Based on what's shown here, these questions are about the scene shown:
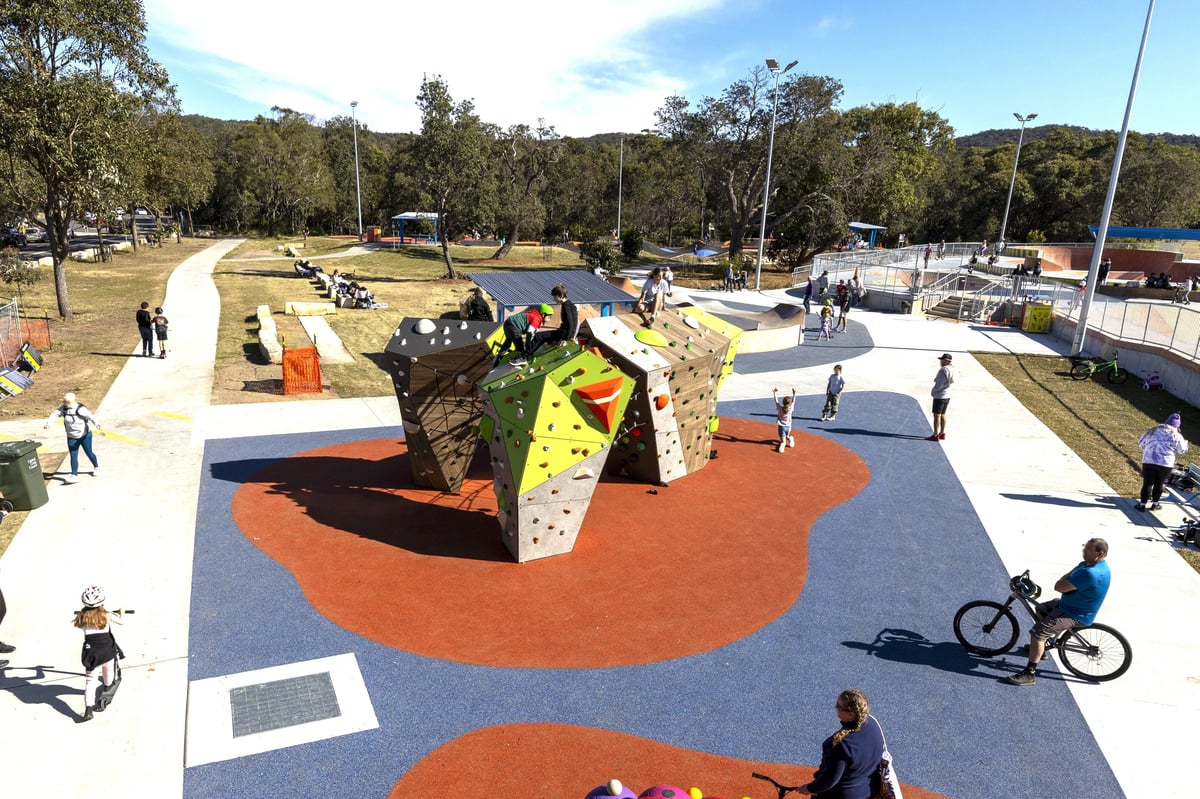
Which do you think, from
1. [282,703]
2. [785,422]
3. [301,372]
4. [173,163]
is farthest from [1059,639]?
[173,163]

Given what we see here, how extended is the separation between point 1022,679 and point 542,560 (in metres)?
6.01

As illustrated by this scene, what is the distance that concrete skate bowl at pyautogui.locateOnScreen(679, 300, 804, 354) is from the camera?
82.0ft

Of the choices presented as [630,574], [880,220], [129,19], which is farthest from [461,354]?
[880,220]

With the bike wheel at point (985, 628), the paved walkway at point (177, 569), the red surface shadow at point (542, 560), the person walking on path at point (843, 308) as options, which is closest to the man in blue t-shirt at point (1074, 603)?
the bike wheel at point (985, 628)

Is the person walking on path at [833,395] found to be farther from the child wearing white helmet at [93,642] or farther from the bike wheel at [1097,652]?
the child wearing white helmet at [93,642]

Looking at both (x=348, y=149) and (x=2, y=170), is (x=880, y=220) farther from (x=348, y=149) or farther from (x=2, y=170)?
(x=348, y=149)

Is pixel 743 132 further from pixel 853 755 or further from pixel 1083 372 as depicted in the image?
pixel 853 755

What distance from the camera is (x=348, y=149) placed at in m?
82.4

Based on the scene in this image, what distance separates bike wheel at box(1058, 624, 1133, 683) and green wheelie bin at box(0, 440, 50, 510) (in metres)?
14.3

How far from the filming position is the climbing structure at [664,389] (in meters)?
11.5

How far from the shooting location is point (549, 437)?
8.98 metres

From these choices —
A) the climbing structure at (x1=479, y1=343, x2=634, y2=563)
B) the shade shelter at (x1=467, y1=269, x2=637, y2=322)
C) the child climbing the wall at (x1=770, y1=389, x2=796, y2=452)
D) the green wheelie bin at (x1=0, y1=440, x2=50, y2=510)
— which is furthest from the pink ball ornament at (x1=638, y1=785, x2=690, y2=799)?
the shade shelter at (x1=467, y1=269, x2=637, y2=322)

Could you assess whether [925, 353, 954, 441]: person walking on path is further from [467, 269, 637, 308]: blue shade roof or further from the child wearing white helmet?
the child wearing white helmet

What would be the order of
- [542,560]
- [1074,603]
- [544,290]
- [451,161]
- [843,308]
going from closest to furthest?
[1074,603], [542,560], [544,290], [843,308], [451,161]
